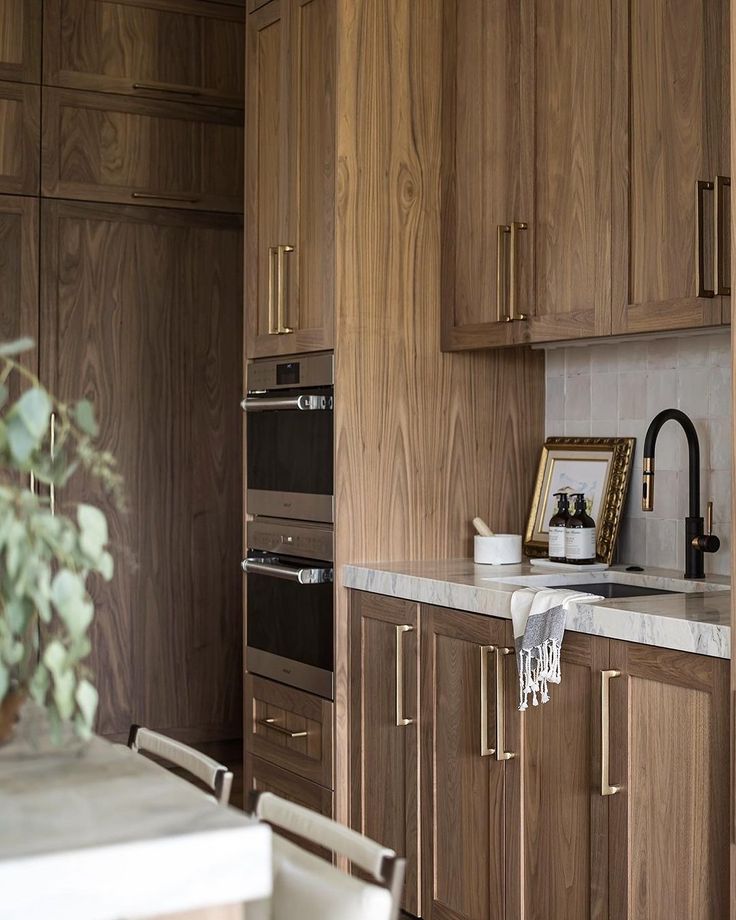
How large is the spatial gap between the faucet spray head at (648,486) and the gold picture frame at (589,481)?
19cm

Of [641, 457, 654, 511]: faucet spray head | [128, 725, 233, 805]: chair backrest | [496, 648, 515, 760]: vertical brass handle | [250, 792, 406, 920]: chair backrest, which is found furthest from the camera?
[641, 457, 654, 511]: faucet spray head

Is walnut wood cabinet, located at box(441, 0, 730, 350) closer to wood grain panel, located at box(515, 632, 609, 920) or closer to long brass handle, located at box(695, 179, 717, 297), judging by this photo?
long brass handle, located at box(695, 179, 717, 297)

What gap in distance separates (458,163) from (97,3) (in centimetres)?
174

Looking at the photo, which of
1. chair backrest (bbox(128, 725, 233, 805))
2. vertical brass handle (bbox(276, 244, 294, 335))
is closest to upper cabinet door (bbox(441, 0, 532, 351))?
vertical brass handle (bbox(276, 244, 294, 335))

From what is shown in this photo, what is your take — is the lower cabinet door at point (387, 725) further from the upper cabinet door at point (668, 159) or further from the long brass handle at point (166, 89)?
the long brass handle at point (166, 89)

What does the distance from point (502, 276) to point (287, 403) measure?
0.68 meters

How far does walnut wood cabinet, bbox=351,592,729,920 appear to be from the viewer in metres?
2.16

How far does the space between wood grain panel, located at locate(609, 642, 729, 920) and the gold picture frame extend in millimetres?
856

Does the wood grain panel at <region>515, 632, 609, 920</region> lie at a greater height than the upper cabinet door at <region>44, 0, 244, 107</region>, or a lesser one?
lesser

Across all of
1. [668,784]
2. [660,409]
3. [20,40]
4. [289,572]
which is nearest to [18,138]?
[20,40]

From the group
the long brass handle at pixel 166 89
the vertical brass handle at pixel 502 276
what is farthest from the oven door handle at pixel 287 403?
the long brass handle at pixel 166 89

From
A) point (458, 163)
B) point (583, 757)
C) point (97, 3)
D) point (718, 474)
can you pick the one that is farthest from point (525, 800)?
point (97, 3)

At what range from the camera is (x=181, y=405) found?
448cm

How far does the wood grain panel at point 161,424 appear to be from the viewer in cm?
431
